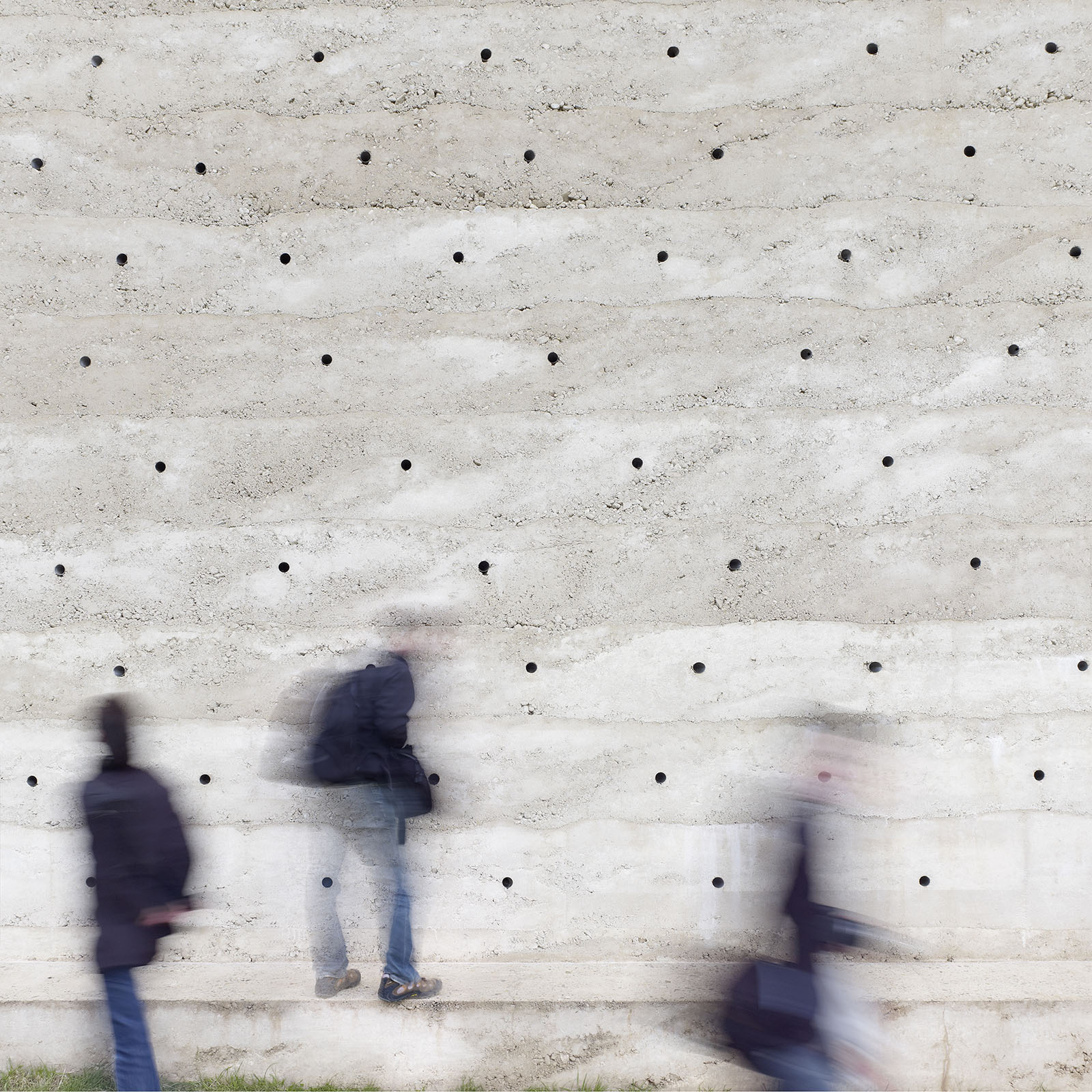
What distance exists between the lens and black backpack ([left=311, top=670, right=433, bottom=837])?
270cm

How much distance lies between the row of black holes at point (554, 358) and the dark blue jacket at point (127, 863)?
46.2 inches

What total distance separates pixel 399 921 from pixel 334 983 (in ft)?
→ 1.01

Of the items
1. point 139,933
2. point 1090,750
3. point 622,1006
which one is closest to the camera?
point 139,933

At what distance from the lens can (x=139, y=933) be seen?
2342mm

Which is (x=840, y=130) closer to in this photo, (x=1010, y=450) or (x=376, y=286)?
(x=1010, y=450)

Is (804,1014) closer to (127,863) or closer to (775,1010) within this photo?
(775,1010)

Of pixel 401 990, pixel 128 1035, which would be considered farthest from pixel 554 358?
pixel 128 1035

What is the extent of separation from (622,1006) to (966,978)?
3.74 feet

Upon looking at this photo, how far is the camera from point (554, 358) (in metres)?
3.02

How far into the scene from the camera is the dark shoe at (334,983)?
2.79 metres

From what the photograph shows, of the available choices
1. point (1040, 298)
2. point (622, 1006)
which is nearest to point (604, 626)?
point (622, 1006)

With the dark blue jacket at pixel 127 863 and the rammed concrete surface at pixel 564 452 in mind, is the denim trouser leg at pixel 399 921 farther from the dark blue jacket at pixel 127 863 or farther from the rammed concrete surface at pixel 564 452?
the dark blue jacket at pixel 127 863

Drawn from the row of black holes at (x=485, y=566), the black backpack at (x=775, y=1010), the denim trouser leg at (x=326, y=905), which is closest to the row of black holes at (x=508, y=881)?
the denim trouser leg at (x=326, y=905)

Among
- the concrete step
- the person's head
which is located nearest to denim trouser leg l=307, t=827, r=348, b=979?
the concrete step
